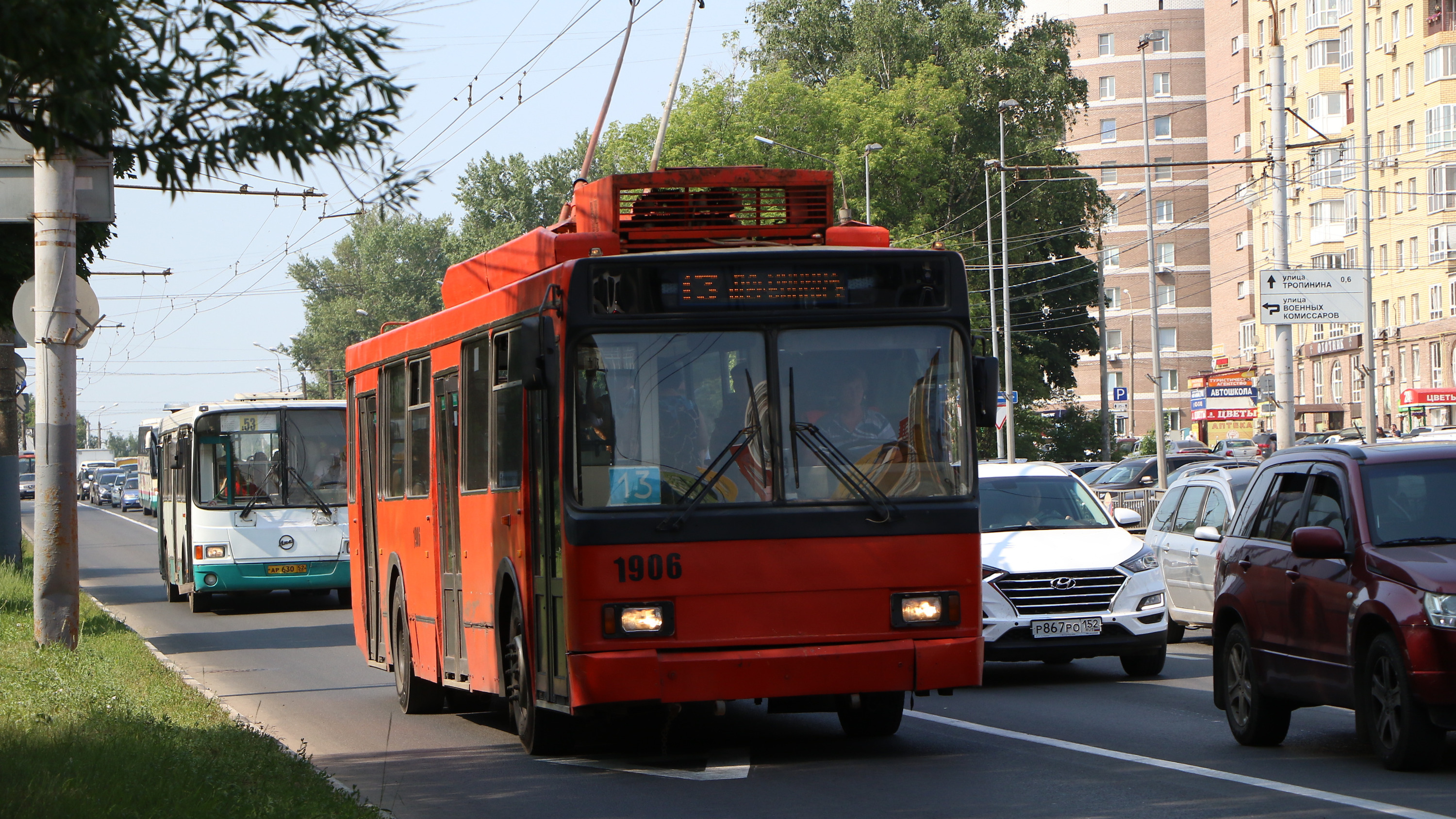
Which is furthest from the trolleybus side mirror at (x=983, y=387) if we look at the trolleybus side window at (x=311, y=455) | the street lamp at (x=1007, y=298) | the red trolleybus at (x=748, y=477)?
the street lamp at (x=1007, y=298)

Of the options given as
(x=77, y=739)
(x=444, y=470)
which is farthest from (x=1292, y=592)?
(x=77, y=739)

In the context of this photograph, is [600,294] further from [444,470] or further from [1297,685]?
[1297,685]

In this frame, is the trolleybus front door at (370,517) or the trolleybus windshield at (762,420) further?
the trolleybus front door at (370,517)

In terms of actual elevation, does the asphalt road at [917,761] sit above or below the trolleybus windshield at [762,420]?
below

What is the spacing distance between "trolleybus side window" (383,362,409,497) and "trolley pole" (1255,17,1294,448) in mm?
13999

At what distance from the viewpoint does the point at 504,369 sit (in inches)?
426

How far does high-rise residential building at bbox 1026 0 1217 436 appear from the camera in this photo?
113250 mm

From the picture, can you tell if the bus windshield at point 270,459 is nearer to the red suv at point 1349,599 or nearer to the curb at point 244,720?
the curb at point 244,720

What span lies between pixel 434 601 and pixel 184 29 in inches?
272

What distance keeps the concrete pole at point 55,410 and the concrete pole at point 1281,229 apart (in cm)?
1519

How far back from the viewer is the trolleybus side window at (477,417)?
1120 centimetres

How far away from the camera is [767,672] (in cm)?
947

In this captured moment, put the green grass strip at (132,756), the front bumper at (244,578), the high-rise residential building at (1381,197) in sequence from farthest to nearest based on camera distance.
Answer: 1. the high-rise residential building at (1381,197)
2. the front bumper at (244,578)
3. the green grass strip at (132,756)

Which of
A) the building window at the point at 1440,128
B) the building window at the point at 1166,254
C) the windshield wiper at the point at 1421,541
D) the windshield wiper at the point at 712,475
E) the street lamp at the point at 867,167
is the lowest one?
the windshield wiper at the point at 1421,541
